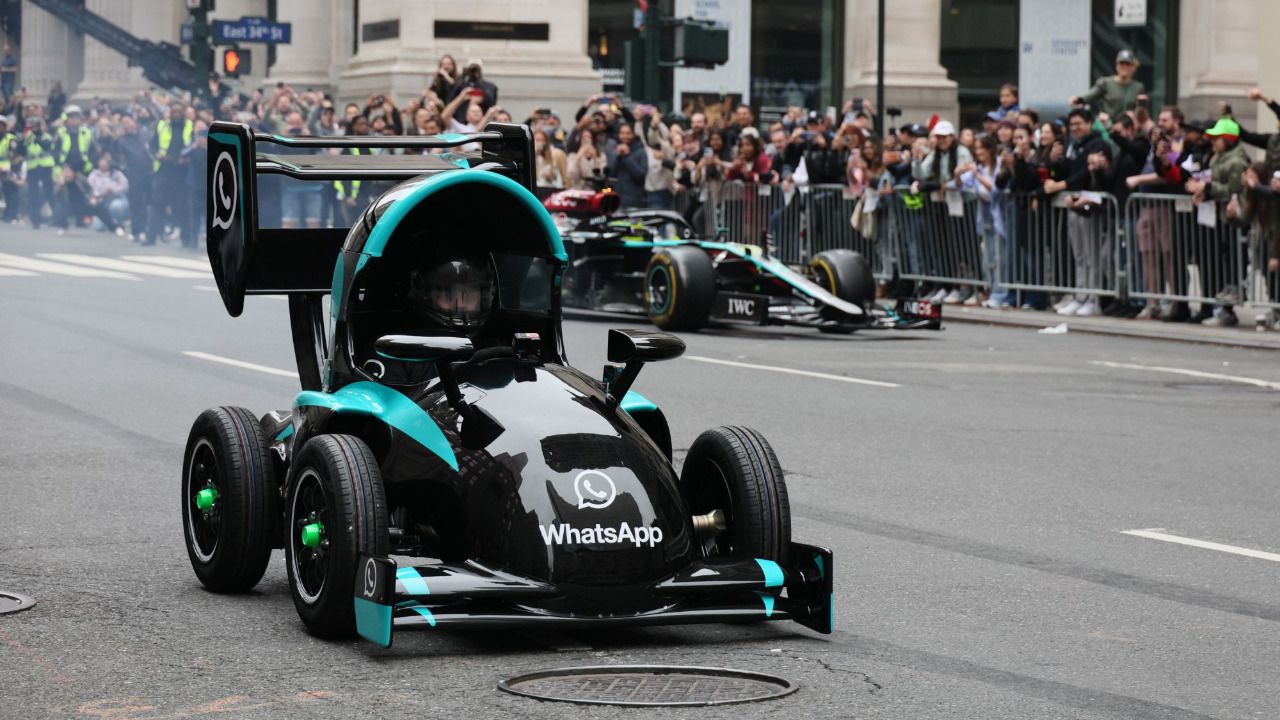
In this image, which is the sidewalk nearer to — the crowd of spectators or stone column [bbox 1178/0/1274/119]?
the crowd of spectators

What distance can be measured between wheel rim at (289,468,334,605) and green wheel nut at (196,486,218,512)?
71cm

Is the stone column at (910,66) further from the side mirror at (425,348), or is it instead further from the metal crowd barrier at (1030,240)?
the side mirror at (425,348)

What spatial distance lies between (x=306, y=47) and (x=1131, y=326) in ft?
83.6

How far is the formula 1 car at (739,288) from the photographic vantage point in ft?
59.3

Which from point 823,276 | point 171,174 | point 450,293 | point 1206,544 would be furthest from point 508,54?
point 450,293

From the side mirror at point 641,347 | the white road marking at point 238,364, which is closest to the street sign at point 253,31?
the white road marking at point 238,364

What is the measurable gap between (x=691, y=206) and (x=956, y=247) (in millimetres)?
4007

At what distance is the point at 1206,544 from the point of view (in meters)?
8.49

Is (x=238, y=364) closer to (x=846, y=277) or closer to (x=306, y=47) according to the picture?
(x=846, y=277)

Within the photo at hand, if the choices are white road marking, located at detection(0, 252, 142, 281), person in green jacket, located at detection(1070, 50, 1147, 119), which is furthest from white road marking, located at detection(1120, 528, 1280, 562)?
white road marking, located at detection(0, 252, 142, 281)

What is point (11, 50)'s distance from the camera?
7456 centimetres

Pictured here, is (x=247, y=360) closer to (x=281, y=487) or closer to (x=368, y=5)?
(x=281, y=487)

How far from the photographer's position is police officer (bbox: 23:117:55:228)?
3791cm

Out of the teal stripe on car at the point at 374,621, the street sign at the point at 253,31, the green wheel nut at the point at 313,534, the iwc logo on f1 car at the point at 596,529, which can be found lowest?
the teal stripe on car at the point at 374,621
